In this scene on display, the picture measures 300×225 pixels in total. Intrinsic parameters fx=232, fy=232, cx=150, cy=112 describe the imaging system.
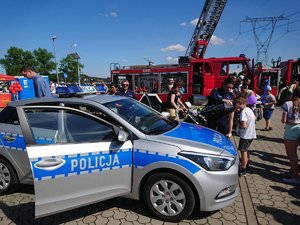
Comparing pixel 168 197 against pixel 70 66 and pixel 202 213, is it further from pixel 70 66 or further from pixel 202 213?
pixel 70 66

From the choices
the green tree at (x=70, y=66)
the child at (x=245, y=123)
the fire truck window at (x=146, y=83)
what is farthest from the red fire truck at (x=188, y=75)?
the green tree at (x=70, y=66)

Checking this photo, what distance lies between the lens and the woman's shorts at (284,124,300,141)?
3973mm

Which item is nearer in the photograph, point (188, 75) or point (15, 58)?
point (188, 75)

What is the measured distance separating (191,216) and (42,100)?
2.57m

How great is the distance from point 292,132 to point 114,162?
3.15m

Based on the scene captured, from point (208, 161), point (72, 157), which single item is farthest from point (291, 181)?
point (72, 157)

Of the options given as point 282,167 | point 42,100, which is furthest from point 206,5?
point 42,100

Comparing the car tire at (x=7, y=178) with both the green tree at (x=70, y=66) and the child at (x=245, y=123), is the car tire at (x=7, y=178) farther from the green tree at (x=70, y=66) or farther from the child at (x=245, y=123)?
the green tree at (x=70, y=66)

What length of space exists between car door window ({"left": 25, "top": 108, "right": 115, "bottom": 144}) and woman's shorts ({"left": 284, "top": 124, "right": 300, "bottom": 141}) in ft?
10.2

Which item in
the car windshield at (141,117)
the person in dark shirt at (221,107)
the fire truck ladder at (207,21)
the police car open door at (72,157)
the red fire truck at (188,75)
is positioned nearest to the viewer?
the police car open door at (72,157)

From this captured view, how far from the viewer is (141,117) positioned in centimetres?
355

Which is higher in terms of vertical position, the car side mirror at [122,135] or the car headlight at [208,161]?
the car side mirror at [122,135]

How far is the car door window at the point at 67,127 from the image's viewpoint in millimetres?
2934

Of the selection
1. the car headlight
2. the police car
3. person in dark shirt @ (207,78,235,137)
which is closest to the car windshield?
the police car
